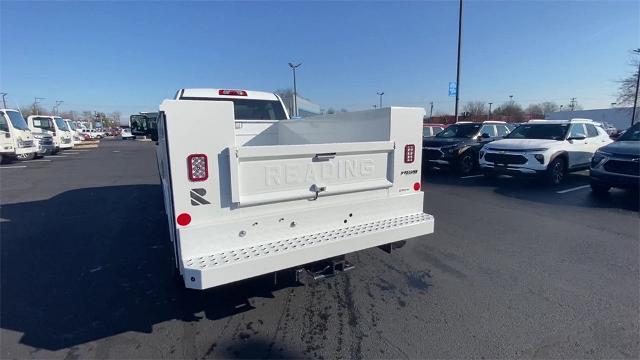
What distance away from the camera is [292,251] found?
269 centimetres

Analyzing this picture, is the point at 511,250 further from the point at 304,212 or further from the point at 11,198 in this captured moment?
the point at 11,198

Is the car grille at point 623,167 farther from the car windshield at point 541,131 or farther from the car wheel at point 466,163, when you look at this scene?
the car wheel at point 466,163

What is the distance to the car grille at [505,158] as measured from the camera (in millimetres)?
9329

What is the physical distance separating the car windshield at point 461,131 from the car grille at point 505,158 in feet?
8.42

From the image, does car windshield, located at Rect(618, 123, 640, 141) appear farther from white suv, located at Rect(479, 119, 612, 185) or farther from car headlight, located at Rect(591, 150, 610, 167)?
white suv, located at Rect(479, 119, 612, 185)

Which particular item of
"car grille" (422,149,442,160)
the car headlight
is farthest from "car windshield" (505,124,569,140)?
"car grille" (422,149,442,160)

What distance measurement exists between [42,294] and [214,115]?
2938 millimetres

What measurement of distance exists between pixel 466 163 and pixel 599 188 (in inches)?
158

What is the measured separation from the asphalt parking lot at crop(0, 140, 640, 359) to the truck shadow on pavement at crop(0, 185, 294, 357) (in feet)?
0.05

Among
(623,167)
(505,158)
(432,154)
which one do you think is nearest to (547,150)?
(505,158)

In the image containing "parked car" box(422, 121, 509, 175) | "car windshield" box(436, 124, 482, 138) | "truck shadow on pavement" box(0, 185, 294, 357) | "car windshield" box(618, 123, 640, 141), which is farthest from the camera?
"car windshield" box(436, 124, 482, 138)

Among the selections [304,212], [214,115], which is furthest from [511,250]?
[214,115]

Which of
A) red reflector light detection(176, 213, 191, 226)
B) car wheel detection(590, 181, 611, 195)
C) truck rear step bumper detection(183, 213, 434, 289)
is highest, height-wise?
red reflector light detection(176, 213, 191, 226)

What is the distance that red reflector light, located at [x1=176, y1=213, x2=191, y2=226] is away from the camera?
248 centimetres
